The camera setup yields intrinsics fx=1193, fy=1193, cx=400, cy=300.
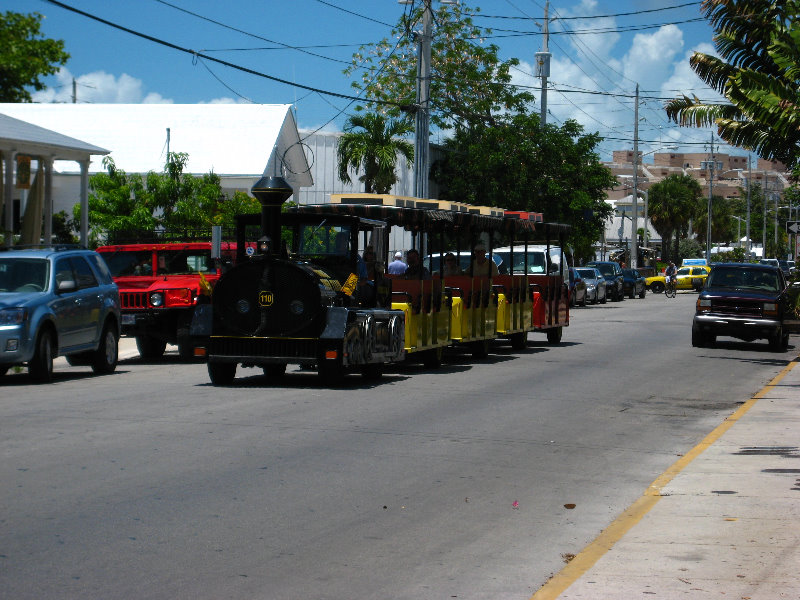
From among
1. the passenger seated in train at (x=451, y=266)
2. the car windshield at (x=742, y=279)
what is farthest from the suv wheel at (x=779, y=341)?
the passenger seated in train at (x=451, y=266)

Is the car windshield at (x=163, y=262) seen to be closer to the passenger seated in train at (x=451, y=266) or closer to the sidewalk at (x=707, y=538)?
the passenger seated in train at (x=451, y=266)

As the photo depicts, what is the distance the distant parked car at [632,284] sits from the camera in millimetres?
59419


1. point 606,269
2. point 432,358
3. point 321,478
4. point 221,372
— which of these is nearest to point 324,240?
point 221,372

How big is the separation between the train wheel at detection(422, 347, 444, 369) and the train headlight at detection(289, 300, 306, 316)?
448 centimetres

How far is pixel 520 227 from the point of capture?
23281 millimetres

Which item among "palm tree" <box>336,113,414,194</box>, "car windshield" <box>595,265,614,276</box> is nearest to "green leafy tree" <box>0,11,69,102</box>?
"palm tree" <box>336,113,414,194</box>

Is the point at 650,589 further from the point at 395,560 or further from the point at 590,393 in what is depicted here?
the point at 590,393

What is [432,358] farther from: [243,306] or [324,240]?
[243,306]

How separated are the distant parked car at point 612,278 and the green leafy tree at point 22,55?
27.3 m

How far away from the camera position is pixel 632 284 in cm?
5972

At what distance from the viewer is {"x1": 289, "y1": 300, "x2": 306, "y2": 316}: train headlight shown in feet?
51.1

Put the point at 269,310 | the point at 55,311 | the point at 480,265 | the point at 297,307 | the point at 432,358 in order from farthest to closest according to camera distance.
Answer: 1. the point at 480,265
2. the point at 432,358
3. the point at 55,311
4. the point at 269,310
5. the point at 297,307

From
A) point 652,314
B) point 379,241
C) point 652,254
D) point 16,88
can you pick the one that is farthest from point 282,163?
point 652,254

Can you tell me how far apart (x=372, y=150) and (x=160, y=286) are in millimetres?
27242
